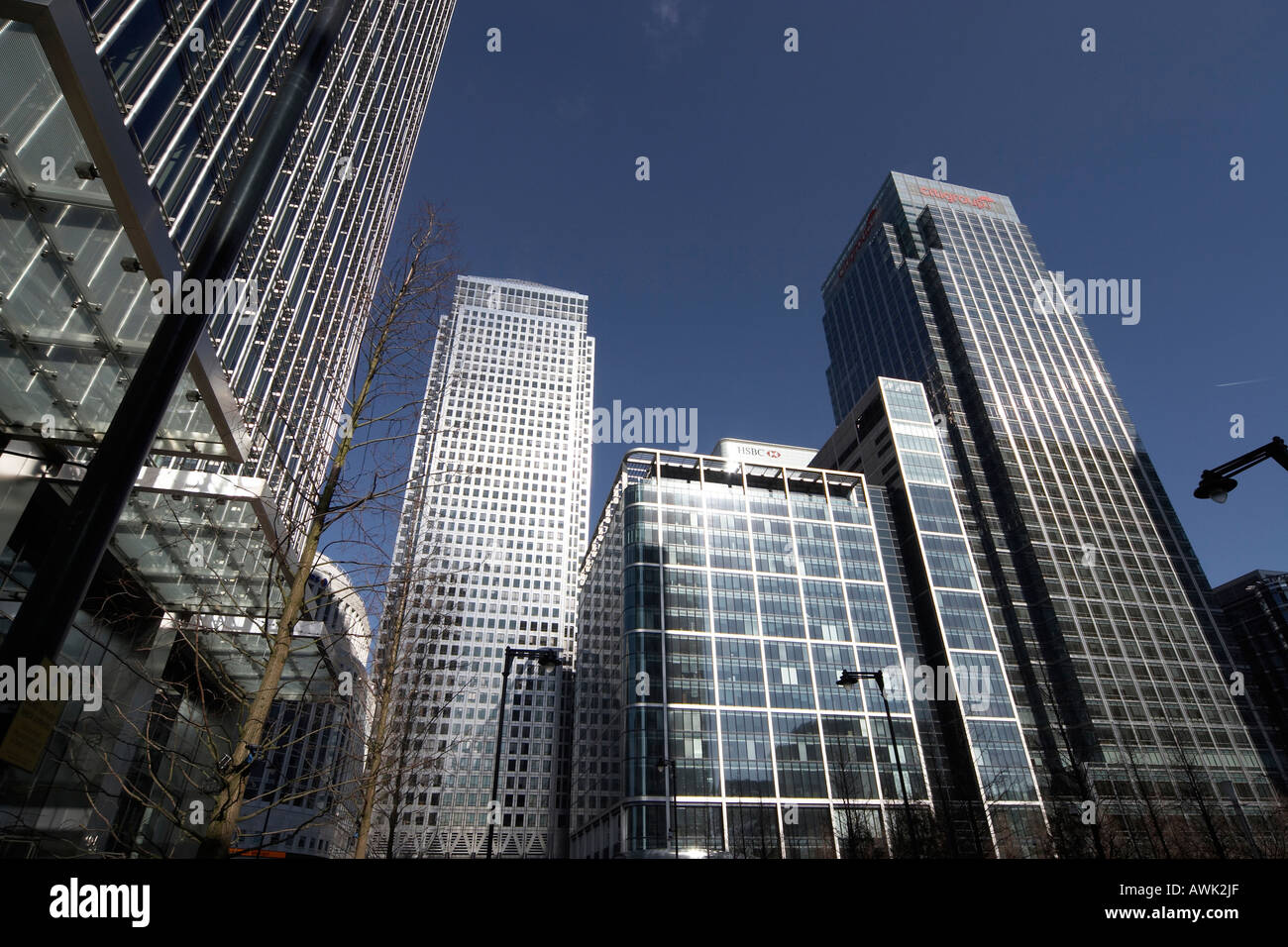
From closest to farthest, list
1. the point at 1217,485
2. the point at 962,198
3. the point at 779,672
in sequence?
1. the point at 1217,485
2. the point at 779,672
3. the point at 962,198

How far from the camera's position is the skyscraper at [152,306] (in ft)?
28.7

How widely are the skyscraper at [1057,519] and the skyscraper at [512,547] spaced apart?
5938 cm

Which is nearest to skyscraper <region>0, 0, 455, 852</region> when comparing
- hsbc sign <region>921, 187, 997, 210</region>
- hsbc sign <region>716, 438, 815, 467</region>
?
hsbc sign <region>716, 438, 815, 467</region>

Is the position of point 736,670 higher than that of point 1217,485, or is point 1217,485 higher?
point 736,670

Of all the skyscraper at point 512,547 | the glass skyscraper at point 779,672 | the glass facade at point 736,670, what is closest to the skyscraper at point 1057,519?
the glass skyscraper at point 779,672

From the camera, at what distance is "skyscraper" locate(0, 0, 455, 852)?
344 inches

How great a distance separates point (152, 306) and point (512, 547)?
371ft

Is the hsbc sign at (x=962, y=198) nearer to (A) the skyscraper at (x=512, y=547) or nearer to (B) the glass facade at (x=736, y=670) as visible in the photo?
(B) the glass facade at (x=736, y=670)

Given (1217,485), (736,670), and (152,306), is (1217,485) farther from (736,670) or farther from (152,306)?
(736,670)

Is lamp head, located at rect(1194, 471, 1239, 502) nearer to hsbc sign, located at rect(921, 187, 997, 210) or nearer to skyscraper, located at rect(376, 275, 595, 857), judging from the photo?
skyscraper, located at rect(376, 275, 595, 857)

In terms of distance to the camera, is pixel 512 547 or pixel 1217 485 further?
pixel 512 547

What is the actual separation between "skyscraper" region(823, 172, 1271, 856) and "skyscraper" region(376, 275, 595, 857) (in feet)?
195

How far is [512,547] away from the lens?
4806 inches

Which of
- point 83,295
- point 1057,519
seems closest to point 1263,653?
point 1057,519
